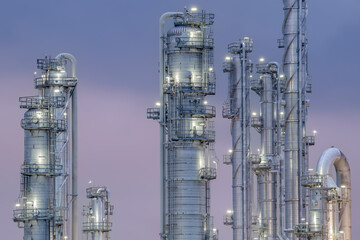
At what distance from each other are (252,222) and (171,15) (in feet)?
82.3

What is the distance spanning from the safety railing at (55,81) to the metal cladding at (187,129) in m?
11.6

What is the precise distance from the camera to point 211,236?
300 feet

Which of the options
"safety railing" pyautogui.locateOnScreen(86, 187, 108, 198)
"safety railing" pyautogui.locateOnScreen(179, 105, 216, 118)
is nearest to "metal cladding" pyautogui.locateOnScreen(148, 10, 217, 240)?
"safety railing" pyautogui.locateOnScreen(179, 105, 216, 118)

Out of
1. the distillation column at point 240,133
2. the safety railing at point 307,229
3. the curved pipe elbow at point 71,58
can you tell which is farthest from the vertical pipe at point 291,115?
the curved pipe elbow at point 71,58

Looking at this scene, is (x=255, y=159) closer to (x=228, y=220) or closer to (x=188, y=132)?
(x=228, y=220)

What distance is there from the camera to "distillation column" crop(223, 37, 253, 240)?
105750 mm

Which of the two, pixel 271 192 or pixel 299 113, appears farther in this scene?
pixel 271 192

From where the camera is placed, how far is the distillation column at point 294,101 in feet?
349

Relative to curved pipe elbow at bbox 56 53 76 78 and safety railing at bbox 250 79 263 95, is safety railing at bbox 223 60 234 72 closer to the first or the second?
safety railing at bbox 250 79 263 95

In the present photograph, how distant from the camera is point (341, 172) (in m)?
104

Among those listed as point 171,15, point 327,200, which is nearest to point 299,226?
point 327,200

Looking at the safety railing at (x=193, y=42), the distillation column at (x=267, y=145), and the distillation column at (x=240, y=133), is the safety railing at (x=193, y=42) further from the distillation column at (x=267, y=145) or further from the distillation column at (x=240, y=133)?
the distillation column at (x=267, y=145)

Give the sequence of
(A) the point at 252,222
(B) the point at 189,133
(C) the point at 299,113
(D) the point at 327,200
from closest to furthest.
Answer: (B) the point at 189,133 → (D) the point at 327,200 → (C) the point at 299,113 → (A) the point at 252,222

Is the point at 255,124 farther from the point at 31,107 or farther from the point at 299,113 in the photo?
the point at 31,107
